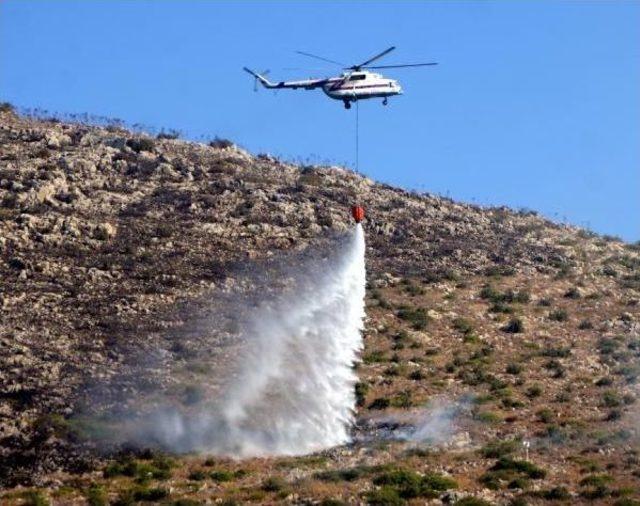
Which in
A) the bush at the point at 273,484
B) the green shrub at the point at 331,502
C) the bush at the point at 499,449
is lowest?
the green shrub at the point at 331,502

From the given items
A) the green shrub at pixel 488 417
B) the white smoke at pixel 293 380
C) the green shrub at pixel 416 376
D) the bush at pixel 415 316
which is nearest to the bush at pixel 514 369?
the green shrub at pixel 416 376

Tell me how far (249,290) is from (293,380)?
33.5 ft

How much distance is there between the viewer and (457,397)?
203 feet

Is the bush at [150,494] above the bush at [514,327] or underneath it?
underneath

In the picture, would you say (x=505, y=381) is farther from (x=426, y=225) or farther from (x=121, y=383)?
(x=426, y=225)

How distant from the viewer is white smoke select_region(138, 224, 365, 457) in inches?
2222

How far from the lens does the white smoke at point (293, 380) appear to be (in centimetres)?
5644

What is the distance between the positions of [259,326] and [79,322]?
857cm

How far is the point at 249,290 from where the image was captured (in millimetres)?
71625

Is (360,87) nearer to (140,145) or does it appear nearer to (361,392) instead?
(140,145)

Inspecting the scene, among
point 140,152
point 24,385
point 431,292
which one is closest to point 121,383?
point 24,385

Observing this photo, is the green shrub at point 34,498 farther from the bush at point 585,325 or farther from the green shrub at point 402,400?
the bush at point 585,325

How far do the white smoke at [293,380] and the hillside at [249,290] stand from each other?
1.37 meters

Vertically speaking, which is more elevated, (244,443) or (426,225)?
(426,225)
